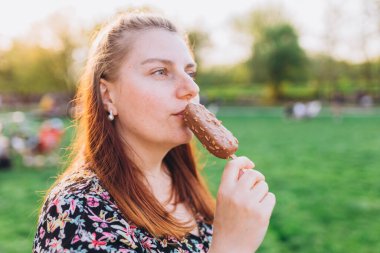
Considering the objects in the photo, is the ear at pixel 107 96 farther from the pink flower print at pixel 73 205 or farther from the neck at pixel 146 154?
the pink flower print at pixel 73 205

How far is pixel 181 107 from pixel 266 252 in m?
3.56

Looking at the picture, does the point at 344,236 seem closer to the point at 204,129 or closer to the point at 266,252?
the point at 266,252

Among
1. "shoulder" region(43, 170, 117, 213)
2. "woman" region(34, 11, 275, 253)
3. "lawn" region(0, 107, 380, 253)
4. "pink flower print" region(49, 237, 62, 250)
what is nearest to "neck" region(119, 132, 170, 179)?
"woman" region(34, 11, 275, 253)

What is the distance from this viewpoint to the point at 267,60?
154ft

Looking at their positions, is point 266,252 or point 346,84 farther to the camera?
point 346,84

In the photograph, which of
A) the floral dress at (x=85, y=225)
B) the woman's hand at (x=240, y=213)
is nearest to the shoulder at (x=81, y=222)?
the floral dress at (x=85, y=225)

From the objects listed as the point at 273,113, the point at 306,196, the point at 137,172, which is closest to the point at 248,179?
the point at 137,172

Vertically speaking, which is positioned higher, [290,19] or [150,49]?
[290,19]

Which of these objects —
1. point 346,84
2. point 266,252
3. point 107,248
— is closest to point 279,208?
point 266,252

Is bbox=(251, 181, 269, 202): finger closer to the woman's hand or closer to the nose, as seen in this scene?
the woman's hand

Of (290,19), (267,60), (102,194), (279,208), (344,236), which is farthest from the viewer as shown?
(290,19)

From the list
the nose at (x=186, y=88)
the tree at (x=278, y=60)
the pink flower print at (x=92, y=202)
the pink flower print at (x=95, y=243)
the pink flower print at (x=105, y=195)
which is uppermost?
the tree at (x=278, y=60)

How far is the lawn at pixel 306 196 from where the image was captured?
17.5 ft

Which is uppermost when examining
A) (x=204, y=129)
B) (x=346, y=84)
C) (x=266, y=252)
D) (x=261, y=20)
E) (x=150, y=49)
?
(x=261, y=20)
